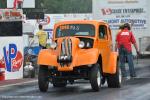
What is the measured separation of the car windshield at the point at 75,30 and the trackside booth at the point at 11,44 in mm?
4076

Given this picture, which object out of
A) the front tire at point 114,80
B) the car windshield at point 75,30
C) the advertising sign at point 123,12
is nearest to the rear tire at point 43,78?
the car windshield at point 75,30

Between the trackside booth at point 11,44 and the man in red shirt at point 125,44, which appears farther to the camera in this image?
the trackside booth at point 11,44

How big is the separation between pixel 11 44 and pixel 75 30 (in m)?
4.54

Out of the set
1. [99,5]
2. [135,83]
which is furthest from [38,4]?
[135,83]

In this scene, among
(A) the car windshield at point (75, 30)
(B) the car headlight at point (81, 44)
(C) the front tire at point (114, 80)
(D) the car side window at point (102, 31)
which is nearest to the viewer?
(B) the car headlight at point (81, 44)

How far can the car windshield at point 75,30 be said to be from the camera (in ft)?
56.2

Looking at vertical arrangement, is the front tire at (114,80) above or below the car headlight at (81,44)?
below

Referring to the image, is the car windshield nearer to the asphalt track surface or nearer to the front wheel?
the front wheel

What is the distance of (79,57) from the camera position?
1600 centimetres

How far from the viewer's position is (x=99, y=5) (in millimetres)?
34156

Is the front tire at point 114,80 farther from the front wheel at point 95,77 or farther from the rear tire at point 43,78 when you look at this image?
the rear tire at point 43,78

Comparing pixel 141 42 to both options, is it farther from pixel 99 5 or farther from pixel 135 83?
pixel 135 83

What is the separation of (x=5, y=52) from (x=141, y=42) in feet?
45.9

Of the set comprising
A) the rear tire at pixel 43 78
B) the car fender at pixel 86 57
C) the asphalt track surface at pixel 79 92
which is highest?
the car fender at pixel 86 57
